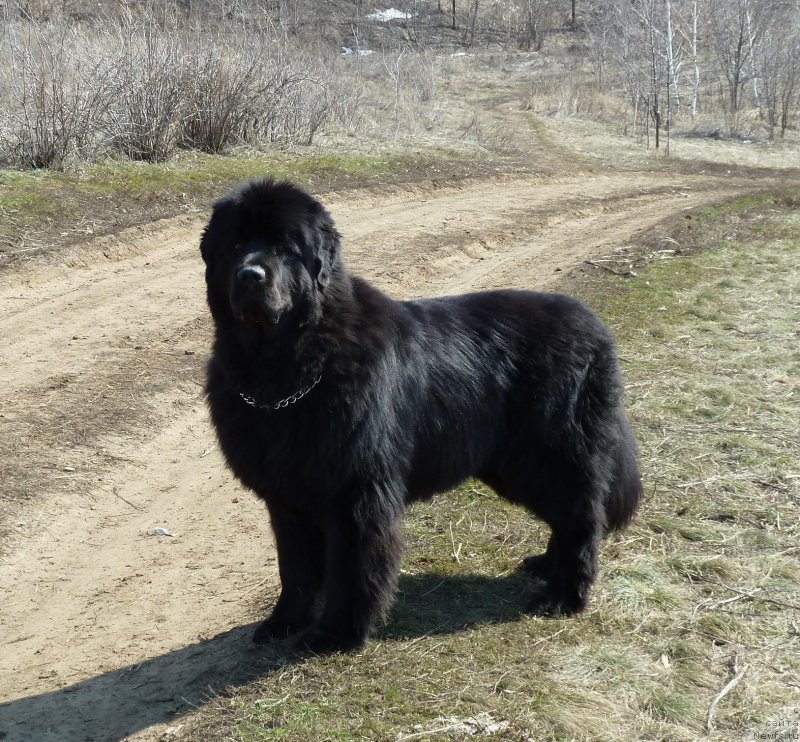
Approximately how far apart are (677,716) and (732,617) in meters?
0.92

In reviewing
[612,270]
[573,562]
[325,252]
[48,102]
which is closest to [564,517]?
[573,562]

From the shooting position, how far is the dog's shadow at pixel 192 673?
404cm

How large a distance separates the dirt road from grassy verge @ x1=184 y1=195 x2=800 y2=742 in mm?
577

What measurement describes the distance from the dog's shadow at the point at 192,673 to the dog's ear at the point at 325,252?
1777mm

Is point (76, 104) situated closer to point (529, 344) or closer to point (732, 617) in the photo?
point (529, 344)

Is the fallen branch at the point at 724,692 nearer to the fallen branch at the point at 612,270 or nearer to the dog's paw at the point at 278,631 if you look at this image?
the dog's paw at the point at 278,631

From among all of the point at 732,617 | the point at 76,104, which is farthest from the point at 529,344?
the point at 76,104

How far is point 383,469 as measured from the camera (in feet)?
13.5

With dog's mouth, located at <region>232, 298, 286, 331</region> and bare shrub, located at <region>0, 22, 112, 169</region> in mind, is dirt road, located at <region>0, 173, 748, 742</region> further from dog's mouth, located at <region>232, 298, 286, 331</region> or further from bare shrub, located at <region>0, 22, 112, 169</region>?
bare shrub, located at <region>0, 22, 112, 169</region>

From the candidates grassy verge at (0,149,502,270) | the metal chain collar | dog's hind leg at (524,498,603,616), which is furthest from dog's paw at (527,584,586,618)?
grassy verge at (0,149,502,270)

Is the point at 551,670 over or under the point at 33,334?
under

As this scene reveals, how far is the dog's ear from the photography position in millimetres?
4016

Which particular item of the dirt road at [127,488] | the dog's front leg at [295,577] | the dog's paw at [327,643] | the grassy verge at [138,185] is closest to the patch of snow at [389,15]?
the grassy verge at [138,185]

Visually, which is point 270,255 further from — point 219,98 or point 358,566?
point 219,98
